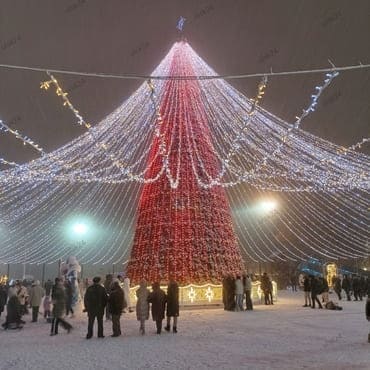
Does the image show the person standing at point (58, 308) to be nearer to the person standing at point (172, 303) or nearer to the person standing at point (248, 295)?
the person standing at point (172, 303)

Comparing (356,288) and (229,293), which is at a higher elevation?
(356,288)

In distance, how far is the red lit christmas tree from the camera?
19.1 m

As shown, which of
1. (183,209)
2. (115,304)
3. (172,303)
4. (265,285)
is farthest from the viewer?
(265,285)

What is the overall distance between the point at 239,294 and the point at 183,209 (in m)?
4.47

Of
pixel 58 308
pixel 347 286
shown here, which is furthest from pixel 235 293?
pixel 347 286

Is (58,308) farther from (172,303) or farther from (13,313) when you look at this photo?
(172,303)

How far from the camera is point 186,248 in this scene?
19.1 metres

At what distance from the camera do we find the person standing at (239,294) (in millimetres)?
17594

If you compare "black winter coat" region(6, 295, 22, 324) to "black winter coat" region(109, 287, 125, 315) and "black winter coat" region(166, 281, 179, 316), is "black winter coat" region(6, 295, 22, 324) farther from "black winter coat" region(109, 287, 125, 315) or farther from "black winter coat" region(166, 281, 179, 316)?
"black winter coat" region(166, 281, 179, 316)

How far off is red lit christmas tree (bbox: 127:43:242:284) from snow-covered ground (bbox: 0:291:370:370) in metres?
6.00

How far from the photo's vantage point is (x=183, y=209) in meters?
19.6

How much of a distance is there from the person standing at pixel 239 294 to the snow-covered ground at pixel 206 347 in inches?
171

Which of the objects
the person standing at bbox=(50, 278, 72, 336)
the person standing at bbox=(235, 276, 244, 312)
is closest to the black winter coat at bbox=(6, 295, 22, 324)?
the person standing at bbox=(50, 278, 72, 336)

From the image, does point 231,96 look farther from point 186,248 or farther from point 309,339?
point 309,339
